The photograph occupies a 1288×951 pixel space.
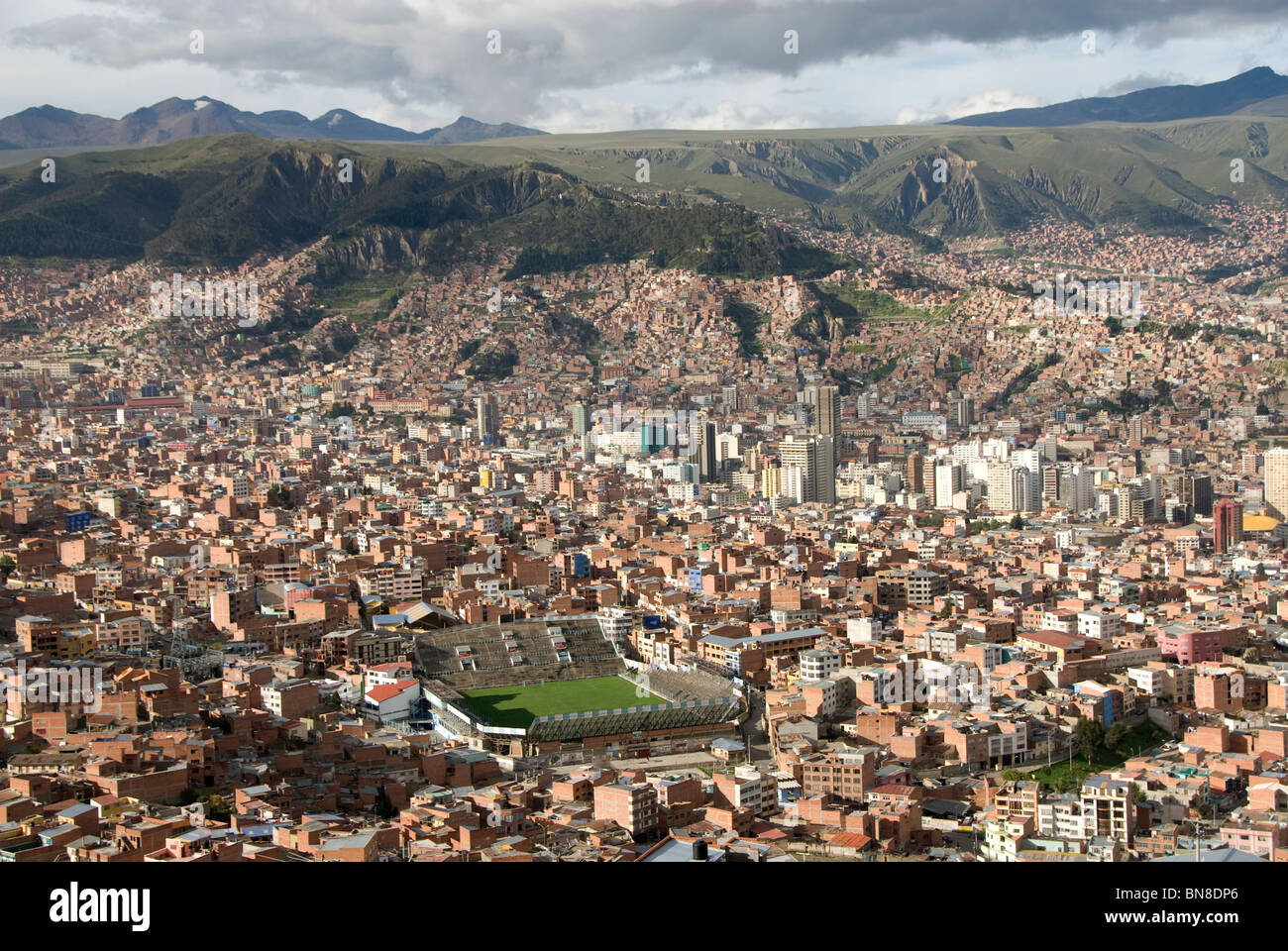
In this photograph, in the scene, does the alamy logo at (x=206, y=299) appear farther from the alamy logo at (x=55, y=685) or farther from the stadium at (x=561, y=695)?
the alamy logo at (x=55, y=685)

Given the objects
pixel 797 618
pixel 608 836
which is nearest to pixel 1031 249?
pixel 797 618

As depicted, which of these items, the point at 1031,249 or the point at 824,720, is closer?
the point at 824,720

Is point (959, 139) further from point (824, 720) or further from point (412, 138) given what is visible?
point (824, 720)
